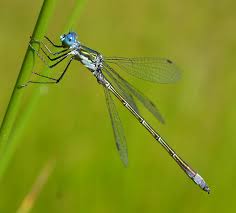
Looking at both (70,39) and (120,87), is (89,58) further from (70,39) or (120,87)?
(70,39)

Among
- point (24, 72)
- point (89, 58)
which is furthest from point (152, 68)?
point (24, 72)

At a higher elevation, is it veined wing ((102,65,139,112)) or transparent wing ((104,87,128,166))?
veined wing ((102,65,139,112))

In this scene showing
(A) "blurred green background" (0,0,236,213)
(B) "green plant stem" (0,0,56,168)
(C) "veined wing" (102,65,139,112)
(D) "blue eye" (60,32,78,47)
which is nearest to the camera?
(B) "green plant stem" (0,0,56,168)

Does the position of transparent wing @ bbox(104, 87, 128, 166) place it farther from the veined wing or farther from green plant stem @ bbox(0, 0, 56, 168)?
green plant stem @ bbox(0, 0, 56, 168)

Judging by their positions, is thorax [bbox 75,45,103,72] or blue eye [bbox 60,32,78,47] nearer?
blue eye [bbox 60,32,78,47]

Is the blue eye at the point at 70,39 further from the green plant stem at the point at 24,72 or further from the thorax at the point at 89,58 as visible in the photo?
the green plant stem at the point at 24,72

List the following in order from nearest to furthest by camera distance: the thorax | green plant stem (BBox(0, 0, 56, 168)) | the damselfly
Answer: green plant stem (BBox(0, 0, 56, 168))
the thorax
the damselfly

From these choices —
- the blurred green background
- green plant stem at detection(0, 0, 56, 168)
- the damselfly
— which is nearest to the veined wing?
the damselfly

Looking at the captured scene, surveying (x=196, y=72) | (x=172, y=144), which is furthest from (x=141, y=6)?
(x=172, y=144)
